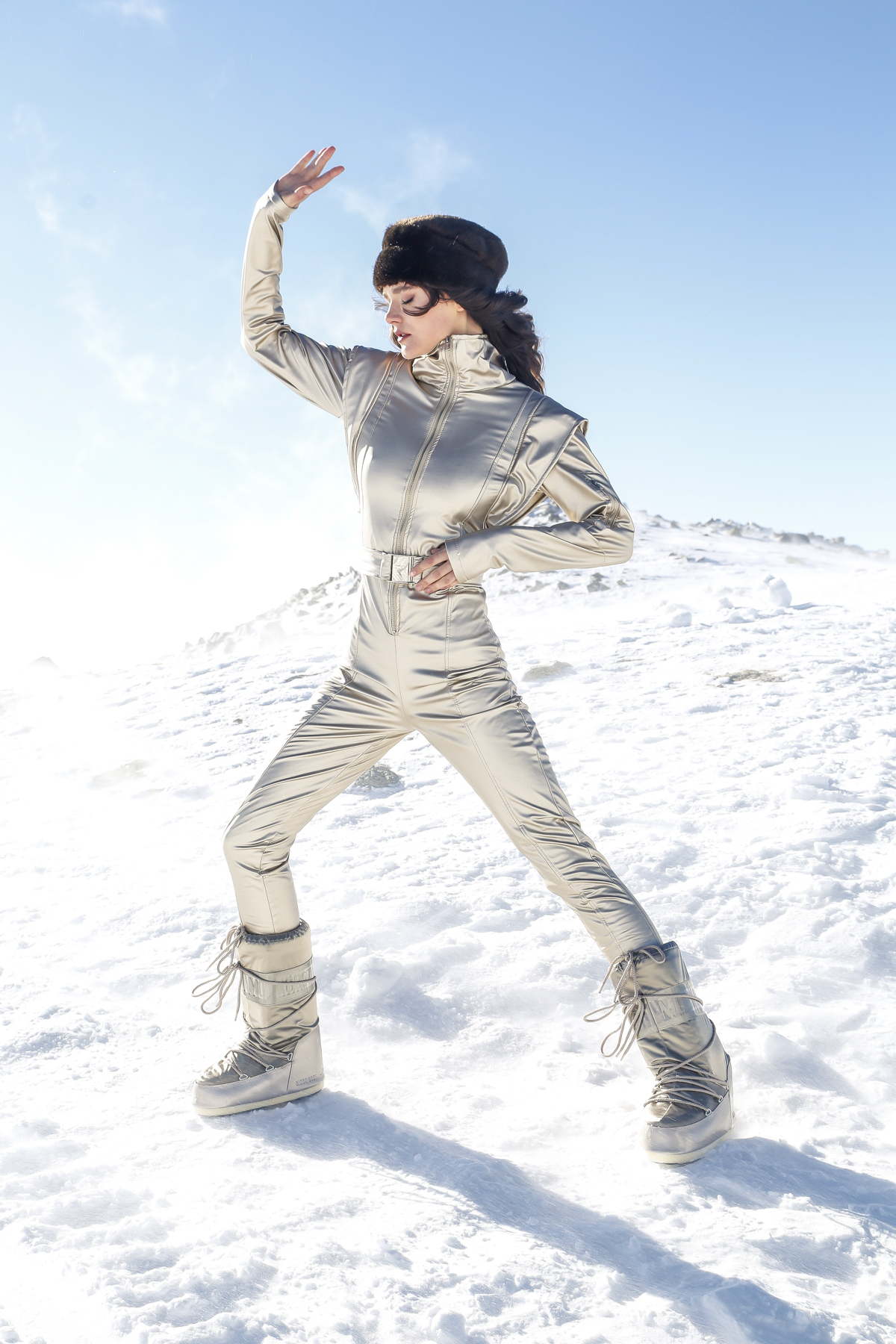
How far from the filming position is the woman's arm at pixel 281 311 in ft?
8.64

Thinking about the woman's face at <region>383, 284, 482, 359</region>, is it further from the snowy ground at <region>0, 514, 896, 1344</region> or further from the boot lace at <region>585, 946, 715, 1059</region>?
the boot lace at <region>585, 946, 715, 1059</region>

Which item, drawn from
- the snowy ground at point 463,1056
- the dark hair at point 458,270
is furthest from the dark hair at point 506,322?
the snowy ground at point 463,1056

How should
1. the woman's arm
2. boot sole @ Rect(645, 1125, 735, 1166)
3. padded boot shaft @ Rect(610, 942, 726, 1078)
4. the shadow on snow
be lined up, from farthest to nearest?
the woman's arm → padded boot shaft @ Rect(610, 942, 726, 1078) → boot sole @ Rect(645, 1125, 735, 1166) → the shadow on snow

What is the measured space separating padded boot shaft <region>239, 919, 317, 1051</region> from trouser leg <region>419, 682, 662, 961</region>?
2.31 feet

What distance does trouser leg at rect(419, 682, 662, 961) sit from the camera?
7.84ft

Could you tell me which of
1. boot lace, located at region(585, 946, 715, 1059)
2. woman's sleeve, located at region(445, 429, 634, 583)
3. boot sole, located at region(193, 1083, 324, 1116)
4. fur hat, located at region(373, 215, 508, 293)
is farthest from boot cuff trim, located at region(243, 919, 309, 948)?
fur hat, located at region(373, 215, 508, 293)

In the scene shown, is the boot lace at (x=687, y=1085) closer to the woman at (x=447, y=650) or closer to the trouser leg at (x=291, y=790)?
the woman at (x=447, y=650)

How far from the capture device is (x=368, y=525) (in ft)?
8.30

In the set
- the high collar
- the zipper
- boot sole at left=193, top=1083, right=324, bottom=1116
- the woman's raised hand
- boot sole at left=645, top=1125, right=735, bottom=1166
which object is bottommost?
boot sole at left=645, top=1125, right=735, bottom=1166

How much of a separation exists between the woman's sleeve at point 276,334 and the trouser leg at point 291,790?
0.88m

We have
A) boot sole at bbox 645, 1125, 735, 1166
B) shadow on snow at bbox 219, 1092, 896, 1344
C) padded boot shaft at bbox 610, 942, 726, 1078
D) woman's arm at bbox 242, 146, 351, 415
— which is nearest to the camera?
shadow on snow at bbox 219, 1092, 896, 1344

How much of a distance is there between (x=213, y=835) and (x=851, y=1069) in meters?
3.10

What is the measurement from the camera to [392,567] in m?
2.47

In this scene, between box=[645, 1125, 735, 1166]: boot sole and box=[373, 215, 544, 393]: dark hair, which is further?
box=[373, 215, 544, 393]: dark hair
